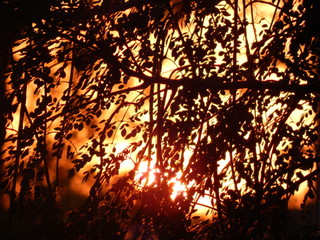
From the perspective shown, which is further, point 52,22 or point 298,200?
point 298,200

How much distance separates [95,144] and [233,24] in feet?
3.56

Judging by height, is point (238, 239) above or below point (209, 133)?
below

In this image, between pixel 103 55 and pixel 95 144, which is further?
pixel 95 144

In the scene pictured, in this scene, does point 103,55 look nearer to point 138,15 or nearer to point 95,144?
point 138,15

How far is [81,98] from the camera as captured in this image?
2.16 m

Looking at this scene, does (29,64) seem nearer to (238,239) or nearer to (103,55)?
(103,55)

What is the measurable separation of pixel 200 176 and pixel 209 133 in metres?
0.23

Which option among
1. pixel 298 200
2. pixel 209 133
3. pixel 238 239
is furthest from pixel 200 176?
pixel 298 200

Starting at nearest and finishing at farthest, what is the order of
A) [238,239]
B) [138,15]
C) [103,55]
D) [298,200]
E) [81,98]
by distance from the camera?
[103,55] → [238,239] → [138,15] → [81,98] → [298,200]

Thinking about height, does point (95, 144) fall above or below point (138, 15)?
below

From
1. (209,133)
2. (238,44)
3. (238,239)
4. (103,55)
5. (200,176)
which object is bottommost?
(238,239)

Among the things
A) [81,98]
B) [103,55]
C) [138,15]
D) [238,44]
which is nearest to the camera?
[103,55]

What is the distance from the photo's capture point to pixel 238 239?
1758 mm

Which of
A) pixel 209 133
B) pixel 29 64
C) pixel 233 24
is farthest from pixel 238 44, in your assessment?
pixel 29 64
